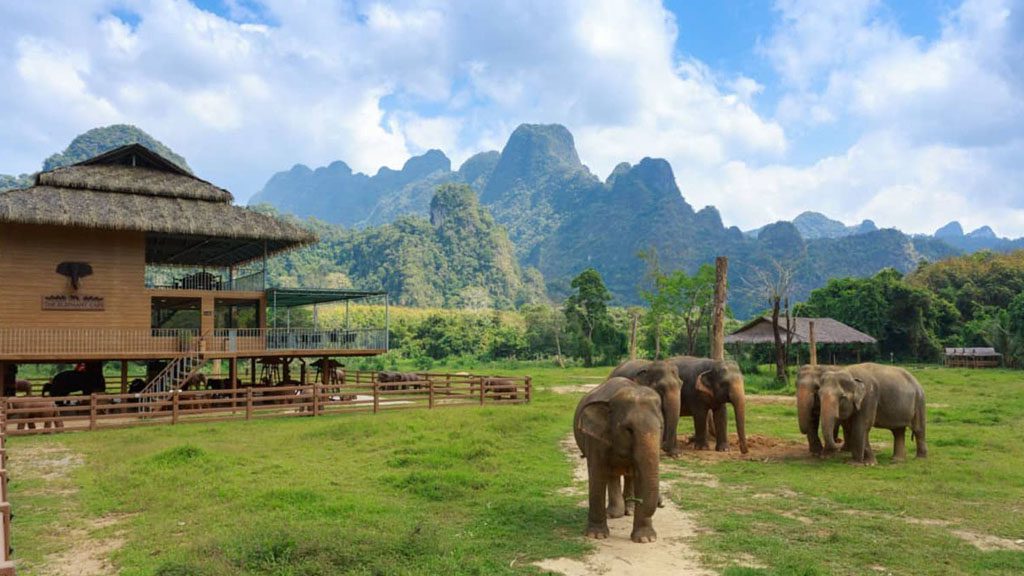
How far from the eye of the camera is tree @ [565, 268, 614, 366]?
54.9m

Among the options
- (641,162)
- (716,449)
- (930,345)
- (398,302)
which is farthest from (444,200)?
(716,449)

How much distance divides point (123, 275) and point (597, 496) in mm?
20172

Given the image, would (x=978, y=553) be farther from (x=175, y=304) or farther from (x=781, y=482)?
(x=175, y=304)

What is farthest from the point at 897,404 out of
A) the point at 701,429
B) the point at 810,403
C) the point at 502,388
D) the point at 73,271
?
the point at 73,271

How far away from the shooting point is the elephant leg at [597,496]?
24.2 ft

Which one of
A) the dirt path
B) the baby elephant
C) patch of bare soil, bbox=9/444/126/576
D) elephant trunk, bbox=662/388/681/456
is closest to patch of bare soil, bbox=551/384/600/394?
elephant trunk, bbox=662/388/681/456

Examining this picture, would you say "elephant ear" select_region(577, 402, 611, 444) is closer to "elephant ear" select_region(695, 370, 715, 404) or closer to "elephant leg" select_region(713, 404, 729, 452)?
"elephant ear" select_region(695, 370, 715, 404)

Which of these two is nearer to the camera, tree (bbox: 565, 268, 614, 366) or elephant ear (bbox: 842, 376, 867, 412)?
elephant ear (bbox: 842, 376, 867, 412)

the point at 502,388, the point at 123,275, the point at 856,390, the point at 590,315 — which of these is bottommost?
the point at 502,388

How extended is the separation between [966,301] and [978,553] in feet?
214

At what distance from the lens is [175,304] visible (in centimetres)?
2652

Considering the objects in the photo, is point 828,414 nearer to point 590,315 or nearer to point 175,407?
point 175,407

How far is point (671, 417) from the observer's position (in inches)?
445

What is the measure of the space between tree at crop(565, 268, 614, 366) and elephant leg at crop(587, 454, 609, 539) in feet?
154
